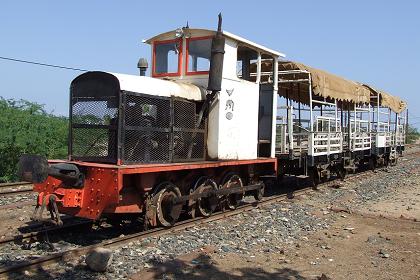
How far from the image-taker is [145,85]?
6984 mm

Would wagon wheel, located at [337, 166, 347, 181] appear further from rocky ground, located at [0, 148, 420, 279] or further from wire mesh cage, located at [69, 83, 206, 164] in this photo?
wire mesh cage, located at [69, 83, 206, 164]

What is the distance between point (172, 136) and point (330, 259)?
2.96 m

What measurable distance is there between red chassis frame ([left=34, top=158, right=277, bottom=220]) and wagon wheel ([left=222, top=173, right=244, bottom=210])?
181cm

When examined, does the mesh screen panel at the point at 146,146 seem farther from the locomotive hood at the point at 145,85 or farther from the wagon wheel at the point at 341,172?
the wagon wheel at the point at 341,172

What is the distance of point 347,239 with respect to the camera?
7383 mm

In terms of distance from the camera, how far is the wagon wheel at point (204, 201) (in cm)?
791

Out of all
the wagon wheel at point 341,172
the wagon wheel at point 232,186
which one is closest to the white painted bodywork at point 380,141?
the wagon wheel at point 341,172

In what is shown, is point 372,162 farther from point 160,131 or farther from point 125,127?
point 125,127

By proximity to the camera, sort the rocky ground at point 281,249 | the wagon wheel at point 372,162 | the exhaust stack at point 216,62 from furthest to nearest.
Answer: the wagon wheel at point 372,162 → the exhaust stack at point 216,62 → the rocky ground at point 281,249

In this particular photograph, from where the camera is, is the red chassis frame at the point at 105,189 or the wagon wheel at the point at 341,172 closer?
the red chassis frame at the point at 105,189

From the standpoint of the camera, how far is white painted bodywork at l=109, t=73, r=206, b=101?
6709mm

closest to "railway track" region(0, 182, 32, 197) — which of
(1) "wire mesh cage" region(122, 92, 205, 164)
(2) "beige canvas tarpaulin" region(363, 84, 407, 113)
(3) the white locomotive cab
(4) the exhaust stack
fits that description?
(3) the white locomotive cab

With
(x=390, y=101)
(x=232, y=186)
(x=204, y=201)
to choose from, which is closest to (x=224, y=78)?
(x=232, y=186)

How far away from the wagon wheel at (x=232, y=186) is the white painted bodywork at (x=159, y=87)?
1.67 meters
